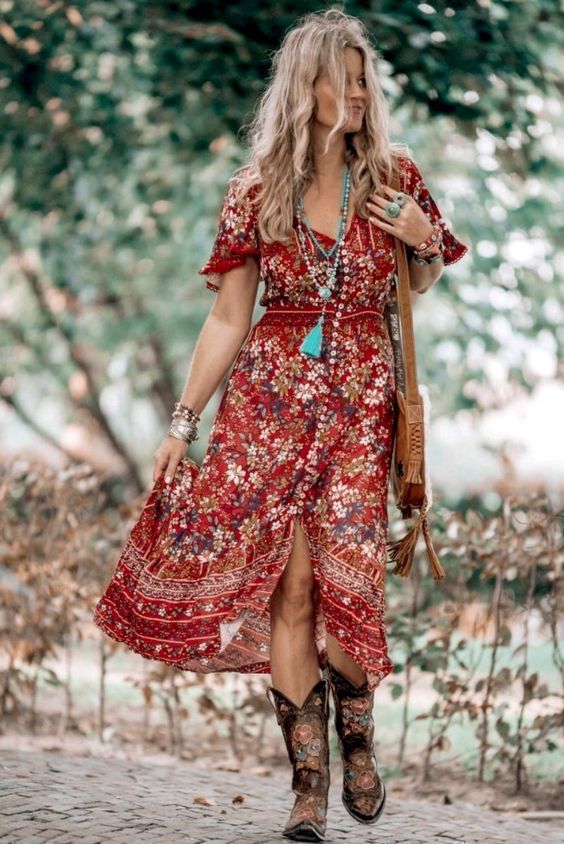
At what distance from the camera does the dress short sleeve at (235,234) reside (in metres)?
3.81

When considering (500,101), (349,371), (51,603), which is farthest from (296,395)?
(500,101)

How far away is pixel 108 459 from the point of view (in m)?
12.9

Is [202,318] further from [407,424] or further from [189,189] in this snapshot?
[407,424]

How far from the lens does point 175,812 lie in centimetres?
412

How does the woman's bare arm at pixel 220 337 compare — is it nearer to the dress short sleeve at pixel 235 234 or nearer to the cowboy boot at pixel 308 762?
the dress short sleeve at pixel 235 234

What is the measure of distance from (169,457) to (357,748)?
0.99 meters

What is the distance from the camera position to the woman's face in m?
3.70

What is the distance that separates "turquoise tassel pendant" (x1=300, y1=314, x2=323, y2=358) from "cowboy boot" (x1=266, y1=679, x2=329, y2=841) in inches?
37.1

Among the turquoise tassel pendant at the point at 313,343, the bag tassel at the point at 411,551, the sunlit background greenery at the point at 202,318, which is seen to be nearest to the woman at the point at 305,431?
the turquoise tassel pendant at the point at 313,343

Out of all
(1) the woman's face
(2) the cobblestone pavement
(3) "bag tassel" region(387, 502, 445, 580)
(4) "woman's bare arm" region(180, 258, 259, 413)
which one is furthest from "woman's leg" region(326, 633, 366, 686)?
(1) the woman's face

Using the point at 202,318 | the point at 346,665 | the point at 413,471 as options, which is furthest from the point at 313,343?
the point at 202,318

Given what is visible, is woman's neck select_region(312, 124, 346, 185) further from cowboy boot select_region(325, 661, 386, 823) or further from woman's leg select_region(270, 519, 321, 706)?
cowboy boot select_region(325, 661, 386, 823)

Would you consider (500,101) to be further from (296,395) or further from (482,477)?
(482,477)

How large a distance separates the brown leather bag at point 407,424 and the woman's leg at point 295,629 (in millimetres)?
300
